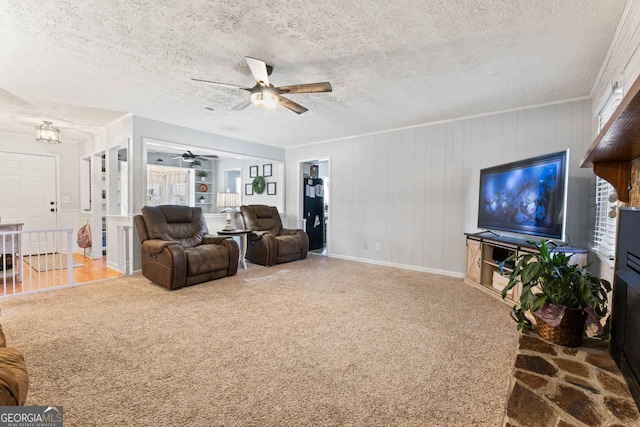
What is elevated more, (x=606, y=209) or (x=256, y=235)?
(x=606, y=209)

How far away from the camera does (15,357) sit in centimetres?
119

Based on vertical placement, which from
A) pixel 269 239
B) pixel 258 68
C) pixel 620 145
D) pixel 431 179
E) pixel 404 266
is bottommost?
pixel 404 266

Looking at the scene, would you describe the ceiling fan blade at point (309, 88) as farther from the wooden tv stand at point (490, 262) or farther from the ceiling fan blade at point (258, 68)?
the wooden tv stand at point (490, 262)

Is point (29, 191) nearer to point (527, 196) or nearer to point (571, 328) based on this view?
point (571, 328)

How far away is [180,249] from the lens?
3574 mm

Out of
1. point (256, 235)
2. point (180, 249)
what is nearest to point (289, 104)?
point (180, 249)

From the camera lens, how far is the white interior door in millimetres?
5375

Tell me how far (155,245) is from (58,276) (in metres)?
1.85

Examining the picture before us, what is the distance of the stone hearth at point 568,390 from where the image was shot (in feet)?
3.44

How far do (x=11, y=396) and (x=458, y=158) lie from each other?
15.7 feet

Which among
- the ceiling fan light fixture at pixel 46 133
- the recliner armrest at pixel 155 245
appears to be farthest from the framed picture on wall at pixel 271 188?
the ceiling fan light fixture at pixel 46 133

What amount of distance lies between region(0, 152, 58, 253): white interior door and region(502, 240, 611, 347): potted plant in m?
7.32

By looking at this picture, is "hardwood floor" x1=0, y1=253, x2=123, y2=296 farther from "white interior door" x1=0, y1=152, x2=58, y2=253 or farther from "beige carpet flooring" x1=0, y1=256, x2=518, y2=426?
"white interior door" x1=0, y1=152, x2=58, y2=253

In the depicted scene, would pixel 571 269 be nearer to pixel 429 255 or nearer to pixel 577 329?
pixel 577 329
